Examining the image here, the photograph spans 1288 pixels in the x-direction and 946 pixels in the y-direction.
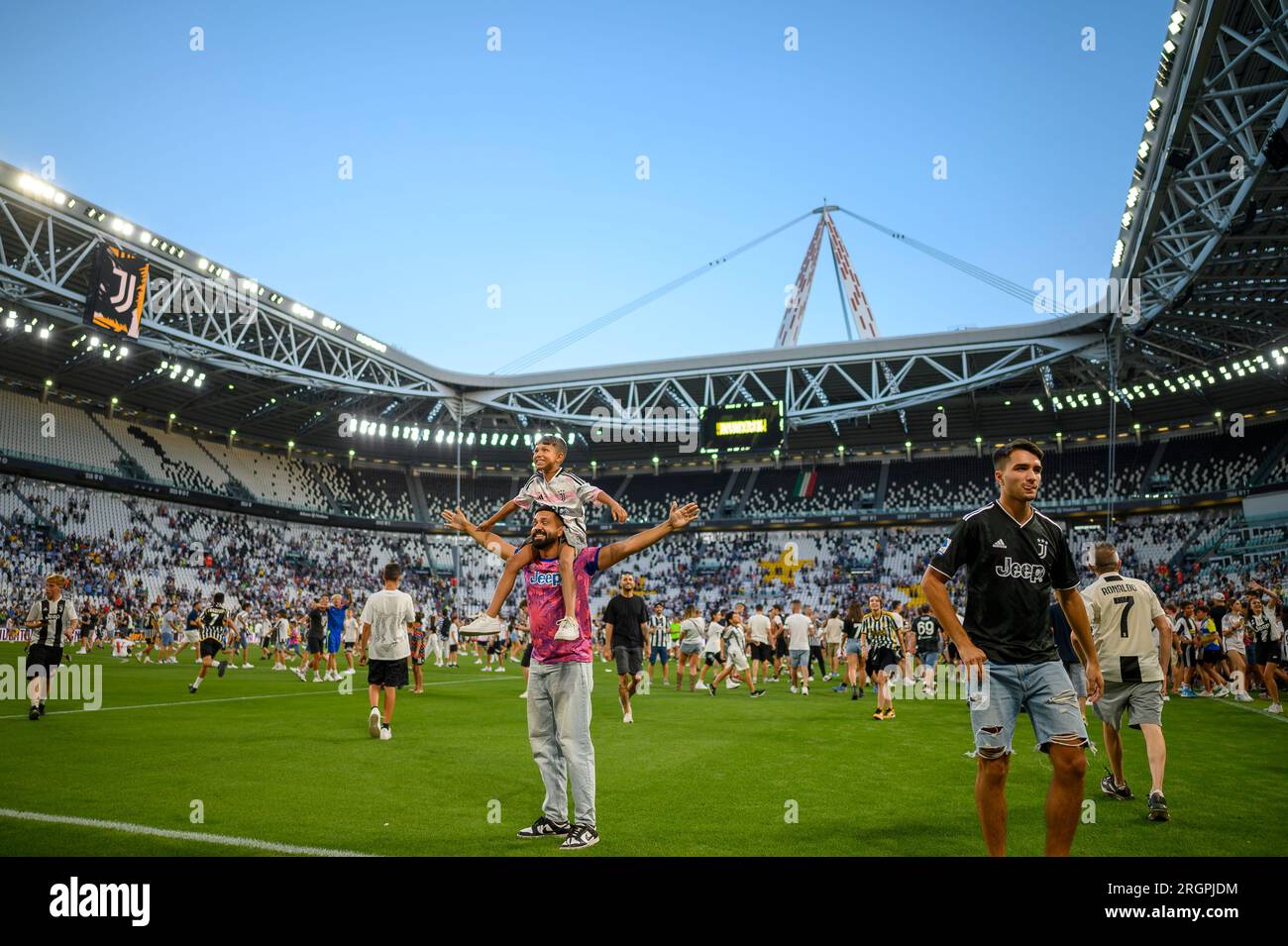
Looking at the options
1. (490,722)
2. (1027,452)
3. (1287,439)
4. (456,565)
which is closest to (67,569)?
(456,565)

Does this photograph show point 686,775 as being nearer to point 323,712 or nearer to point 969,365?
point 323,712

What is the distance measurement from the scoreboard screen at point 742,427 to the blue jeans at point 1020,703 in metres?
37.5

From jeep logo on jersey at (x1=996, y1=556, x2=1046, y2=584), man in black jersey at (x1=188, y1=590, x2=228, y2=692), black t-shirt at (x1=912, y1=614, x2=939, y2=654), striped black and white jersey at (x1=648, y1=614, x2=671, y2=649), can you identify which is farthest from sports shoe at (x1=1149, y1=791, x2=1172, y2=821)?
striped black and white jersey at (x1=648, y1=614, x2=671, y2=649)

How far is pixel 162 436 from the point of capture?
52062 millimetres

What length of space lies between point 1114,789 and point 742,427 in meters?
35.7

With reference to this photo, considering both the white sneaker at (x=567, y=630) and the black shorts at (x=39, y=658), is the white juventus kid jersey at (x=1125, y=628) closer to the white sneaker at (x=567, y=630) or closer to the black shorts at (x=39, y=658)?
the white sneaker at (x=567, y=630)

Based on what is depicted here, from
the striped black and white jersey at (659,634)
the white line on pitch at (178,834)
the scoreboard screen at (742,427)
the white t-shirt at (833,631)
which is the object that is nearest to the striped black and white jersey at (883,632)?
the white t-shirt at (833,631)

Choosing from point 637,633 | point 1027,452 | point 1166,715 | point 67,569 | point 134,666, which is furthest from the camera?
point 67,569


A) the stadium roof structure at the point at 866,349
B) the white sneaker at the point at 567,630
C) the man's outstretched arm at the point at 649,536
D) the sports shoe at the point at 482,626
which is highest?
the stadium roof structure at the point at 866,349

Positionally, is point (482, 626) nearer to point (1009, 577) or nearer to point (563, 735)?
point (563, 735)

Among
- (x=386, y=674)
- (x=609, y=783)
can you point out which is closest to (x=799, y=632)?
(x=386, y=674)

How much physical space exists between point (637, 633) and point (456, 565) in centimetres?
4518

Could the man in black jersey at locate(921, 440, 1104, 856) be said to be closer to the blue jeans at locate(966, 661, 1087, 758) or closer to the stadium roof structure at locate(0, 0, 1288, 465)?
the blue jeans at locate(966, 661, 1087, 758)

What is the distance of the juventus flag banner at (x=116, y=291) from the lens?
99.8 ft
